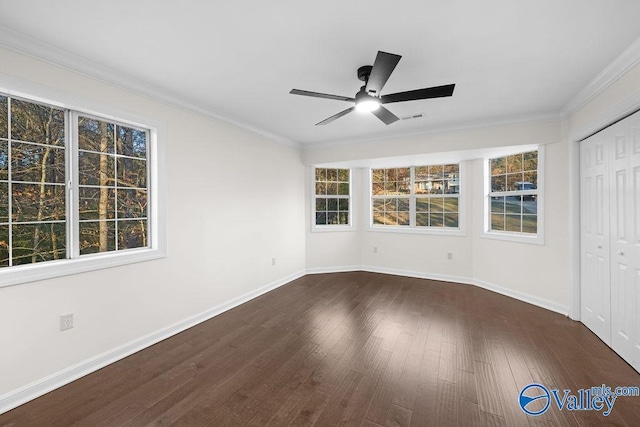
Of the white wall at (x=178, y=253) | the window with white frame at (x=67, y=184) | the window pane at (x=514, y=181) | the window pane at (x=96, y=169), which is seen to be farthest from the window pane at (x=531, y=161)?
the window pane at (x=96, y=169)

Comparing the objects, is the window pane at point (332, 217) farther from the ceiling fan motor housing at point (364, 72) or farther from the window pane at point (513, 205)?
the ceiling fan motor housing at point (364, 72)

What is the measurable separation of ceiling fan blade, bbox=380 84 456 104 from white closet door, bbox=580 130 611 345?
2014mm

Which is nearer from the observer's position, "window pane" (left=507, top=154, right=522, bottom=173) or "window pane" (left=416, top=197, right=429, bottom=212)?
"window pane" (left=507, top=154, right=522, bottom=173)

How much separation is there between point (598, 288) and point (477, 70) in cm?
267

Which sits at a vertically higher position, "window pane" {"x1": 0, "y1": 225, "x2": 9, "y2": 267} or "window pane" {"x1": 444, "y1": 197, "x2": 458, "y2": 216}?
"window pane" {"x1": 444, "y1": 197, "x2": 458, "y2": 216}

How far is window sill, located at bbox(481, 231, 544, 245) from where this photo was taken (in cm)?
389

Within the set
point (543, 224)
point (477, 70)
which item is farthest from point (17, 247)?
point (543, 224)

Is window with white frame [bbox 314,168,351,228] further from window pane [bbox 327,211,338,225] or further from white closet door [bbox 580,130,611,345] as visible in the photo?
white closet door [bbox 580,130,611,345]

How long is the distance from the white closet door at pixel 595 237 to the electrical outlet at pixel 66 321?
4.97 meters

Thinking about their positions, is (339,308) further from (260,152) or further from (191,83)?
(191,83)

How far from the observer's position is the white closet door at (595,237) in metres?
2.84

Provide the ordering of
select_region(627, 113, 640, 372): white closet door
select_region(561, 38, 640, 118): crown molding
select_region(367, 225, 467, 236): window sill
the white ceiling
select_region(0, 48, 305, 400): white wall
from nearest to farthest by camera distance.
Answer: the white ceiling
select_region(0, 48, 305, 400): white wall
select_region(561, 38, 640, 118): crown molding
select_region(627, 113, 640, 372): white closet door
select_region(367, 225, 467, 236): window sill

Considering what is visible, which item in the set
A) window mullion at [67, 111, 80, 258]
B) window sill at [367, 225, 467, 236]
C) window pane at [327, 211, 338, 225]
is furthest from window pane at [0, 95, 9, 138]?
window sill at [367, 225, 467, 236]

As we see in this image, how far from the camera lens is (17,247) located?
2.14 metres
